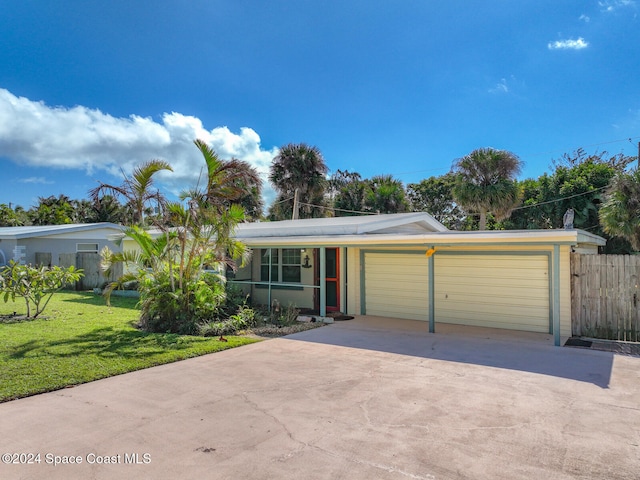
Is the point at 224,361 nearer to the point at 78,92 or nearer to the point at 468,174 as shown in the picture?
the point at 78,92

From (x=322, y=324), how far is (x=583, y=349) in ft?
18.1

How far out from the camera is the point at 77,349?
22.9 feet

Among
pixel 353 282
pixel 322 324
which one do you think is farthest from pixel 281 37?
pixel 322 324

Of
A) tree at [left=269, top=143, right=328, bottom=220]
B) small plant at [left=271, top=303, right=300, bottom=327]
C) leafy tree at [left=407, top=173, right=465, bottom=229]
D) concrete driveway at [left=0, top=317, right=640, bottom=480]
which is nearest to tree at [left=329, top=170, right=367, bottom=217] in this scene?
tree at [left=269, top=143, right=328, bottom=220]

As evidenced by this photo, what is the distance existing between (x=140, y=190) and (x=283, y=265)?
4.84 m

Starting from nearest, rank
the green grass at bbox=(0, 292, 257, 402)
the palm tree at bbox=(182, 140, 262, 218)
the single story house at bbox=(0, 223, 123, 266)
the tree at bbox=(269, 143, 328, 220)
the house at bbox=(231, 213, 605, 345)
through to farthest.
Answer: the green grass at bbox=(0, 292, 257, 402) → the house at bbox=(231, 213, 605, 345) → the palm tree at bbox=(182, 140, 262, 218) → the single story house at bbox=(0, 223, 123, 266) → the tree at bbox=(269, 143, 328, 220)

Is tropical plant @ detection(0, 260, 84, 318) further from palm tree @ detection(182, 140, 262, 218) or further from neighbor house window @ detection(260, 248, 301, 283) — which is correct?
neighbor house window @ detection(260, 248, 301, 283)

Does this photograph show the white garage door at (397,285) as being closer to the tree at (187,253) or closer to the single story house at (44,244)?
the tree at (187,253)

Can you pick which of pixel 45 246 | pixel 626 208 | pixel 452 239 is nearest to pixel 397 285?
pixel 452 239

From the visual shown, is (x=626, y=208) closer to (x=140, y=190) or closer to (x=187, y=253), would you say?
(x=187, y=253)

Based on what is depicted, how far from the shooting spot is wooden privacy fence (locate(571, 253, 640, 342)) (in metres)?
7.86

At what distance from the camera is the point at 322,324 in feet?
32.6

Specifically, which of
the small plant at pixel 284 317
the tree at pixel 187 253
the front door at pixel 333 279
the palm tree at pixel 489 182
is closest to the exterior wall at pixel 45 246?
the tree at pixel 187 253

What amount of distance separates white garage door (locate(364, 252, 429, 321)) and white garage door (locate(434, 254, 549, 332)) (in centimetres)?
39
